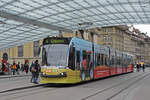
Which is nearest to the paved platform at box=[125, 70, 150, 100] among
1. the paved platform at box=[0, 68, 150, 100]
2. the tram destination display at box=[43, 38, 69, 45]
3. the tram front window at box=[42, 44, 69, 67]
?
the paved platform at box=[0, 68, 150, 100]

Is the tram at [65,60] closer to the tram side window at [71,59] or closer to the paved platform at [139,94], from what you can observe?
the tram side window at [71,59]

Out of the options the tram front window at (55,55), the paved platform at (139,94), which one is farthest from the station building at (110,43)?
the paved platform at (139,94)

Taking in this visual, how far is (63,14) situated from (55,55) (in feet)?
72.9

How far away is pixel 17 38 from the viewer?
5197 centimetres

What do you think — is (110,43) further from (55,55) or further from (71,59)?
(55,55)

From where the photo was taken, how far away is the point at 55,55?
16609 mm

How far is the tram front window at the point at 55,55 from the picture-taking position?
53.8 feet

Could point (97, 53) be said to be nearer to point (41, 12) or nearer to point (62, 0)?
point (62, 0)

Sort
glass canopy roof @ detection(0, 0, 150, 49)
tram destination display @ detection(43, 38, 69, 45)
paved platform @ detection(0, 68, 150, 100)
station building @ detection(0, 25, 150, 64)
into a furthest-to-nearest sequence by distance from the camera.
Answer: station building @ detection(0, 25, 150, 64) < glass canopy roof @ detection(0, 0, 150, 49) < tram destination display @ detection(43, 38, 69, 45) < paved platform @ detection(0, 68, 150, 100)

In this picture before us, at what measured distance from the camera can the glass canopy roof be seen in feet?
106

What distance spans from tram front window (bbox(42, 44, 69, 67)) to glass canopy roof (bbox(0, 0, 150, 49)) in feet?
50.2

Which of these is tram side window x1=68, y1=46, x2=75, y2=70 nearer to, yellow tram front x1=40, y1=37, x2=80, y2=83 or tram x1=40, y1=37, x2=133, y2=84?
tram x1=40, y1=37, x2=133, y2=84

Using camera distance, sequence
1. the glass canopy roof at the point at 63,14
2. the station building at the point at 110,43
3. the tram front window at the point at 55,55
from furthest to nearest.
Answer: the station building at the point at 110,43
the glass canopy roof at the point at 63,14
the tram front window at the point at 55,55

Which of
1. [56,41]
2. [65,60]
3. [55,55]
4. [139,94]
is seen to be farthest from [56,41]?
[139,94]
